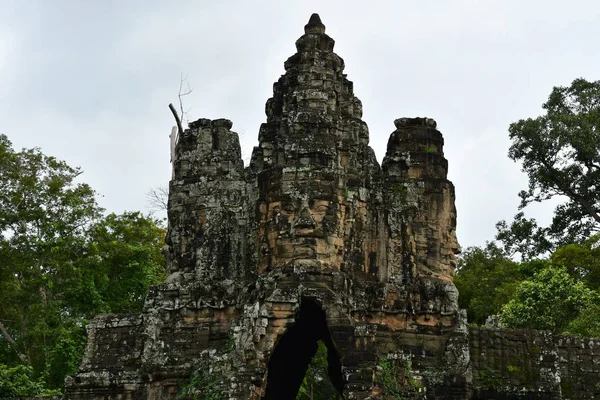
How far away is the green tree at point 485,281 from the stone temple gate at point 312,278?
13.4 metres

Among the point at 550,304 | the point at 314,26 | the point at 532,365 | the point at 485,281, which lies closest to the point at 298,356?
the point at 532,365

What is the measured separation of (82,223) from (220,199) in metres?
11.8

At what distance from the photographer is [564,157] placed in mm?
37094

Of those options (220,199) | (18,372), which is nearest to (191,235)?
(220,199)

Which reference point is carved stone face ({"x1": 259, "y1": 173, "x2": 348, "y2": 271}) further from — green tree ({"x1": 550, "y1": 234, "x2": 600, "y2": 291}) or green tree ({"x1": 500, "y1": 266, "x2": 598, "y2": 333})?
green tree ({"x1": 550, "y1": 234, "x2": 600, "y2": 291})

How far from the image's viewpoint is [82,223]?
1222 inches

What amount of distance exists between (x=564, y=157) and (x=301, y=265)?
21.0 meters

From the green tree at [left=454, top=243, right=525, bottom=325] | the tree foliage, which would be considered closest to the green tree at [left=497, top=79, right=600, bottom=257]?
the green tree at [left=454, top=243, right=525, bottom=325]

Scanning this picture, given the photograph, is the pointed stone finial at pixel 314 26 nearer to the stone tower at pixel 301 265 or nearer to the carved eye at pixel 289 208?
the stone tower at pixel 301 265

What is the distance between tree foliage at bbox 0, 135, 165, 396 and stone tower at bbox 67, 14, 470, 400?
9.50 metres

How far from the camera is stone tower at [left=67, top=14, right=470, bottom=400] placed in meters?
17.9

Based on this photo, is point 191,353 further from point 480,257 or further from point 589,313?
point 480,257

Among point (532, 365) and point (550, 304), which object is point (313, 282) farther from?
point (550, 304)

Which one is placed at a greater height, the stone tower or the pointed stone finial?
the pointed stone finial
